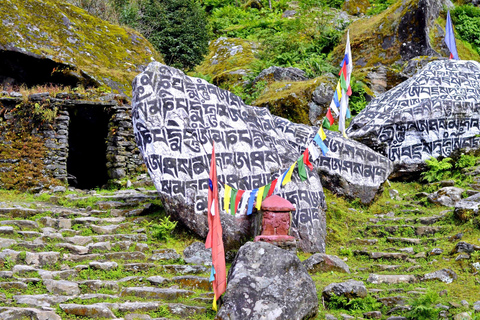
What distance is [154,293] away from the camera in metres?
7.65

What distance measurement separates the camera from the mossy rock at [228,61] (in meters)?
22.3

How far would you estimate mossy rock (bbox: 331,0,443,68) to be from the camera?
21.0 meters

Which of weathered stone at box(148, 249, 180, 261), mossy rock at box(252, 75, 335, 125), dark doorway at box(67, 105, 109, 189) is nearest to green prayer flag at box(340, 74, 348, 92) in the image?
weathered stone at box(148, 249, 180, 261)

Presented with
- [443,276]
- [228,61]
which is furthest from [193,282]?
[228,61]

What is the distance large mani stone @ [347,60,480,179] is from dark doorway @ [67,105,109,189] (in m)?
7.97

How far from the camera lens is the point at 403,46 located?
837 inches

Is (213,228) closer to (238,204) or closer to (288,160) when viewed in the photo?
(238,204)

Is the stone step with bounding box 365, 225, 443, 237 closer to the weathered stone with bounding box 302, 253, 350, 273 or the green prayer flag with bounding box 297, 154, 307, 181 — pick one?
the weathered stone with bounding box 302, 253, 350, 273

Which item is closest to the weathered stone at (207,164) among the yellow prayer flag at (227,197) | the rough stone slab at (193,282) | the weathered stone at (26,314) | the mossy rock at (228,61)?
→ the yellow prayer flag at (227,197)

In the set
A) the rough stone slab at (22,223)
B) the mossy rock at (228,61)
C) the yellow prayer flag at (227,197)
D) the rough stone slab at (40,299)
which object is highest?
the mossy rock at (228,61)

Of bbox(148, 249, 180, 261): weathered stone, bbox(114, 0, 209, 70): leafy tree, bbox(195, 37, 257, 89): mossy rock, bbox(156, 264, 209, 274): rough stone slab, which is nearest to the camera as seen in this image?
bbox(156, 264, 209, 274): rough stone slab

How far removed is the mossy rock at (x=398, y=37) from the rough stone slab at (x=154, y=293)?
52.8 ft

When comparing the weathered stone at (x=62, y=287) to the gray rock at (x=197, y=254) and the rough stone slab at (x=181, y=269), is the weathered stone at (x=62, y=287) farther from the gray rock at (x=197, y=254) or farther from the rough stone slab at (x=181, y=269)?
the gray rock at (x=197, y=254)

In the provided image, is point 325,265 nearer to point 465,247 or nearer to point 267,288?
point 465,247
